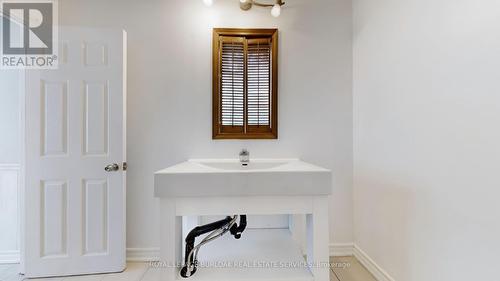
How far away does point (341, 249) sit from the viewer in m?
2.20

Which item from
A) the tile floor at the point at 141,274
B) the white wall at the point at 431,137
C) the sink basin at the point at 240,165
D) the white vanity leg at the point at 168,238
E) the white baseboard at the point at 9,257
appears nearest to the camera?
the white wall at the point at 431,137

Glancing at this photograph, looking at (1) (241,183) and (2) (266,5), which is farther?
(2) (266,5)

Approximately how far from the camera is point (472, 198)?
108 cm

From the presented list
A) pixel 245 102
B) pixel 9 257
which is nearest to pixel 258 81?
pixel 245 102

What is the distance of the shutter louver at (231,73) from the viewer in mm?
2131

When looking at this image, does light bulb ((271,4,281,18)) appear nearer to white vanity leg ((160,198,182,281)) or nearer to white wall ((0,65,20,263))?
white vanity leg ((160,198,182,281))

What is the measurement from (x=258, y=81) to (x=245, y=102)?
21 cm

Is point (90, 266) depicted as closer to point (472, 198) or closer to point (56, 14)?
point (56, 14)

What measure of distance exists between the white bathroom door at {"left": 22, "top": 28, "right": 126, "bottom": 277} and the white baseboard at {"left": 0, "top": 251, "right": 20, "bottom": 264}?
0.32 meters

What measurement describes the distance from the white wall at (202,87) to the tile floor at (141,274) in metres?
0.20

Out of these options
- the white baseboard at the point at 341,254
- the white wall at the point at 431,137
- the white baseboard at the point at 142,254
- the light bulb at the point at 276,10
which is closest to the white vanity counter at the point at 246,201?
the white wall at the point at 431,137

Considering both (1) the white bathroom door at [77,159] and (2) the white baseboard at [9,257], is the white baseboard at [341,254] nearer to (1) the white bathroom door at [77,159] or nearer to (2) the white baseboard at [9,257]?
(1) the white bathroom door at [77,159]

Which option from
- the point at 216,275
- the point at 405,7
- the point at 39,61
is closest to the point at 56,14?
the point at 39,61

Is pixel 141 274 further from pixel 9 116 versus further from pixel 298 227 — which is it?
pixel 9 116
